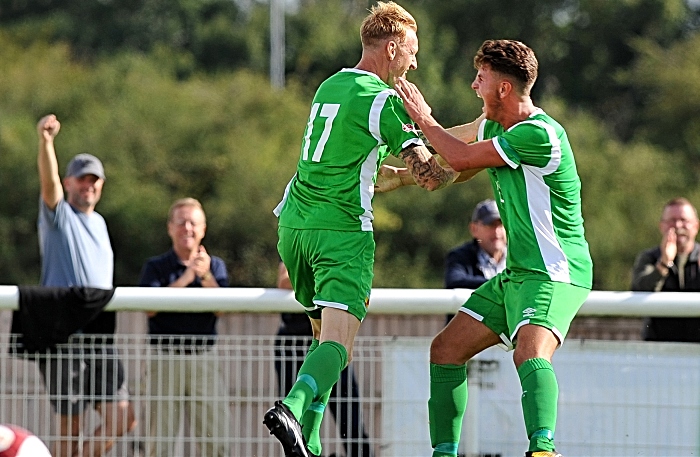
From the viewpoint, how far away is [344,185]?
617 centimetres

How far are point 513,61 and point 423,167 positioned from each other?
65 centimetres

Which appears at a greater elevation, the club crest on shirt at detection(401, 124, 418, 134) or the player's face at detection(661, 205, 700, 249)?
the player's face at detection(661, 205, 700, 249)

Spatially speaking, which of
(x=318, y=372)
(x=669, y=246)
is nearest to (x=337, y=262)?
(x=318, y=372)

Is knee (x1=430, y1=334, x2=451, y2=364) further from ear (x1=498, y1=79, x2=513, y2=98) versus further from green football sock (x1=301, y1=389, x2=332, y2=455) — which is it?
ear (x1=498, y1=79, x2=513, y2=98)

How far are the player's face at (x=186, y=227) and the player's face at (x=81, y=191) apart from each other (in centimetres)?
54

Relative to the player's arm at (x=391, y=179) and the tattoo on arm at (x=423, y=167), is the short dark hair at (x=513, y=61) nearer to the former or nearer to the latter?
the tattoo on arm at (x=423, y=167)

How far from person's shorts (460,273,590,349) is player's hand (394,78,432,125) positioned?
0.87m

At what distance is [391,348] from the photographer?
24.2ft

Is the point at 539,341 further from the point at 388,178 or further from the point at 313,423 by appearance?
the point at 388,178

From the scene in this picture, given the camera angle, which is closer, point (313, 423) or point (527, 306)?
point (527, 306)

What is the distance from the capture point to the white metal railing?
7.25m

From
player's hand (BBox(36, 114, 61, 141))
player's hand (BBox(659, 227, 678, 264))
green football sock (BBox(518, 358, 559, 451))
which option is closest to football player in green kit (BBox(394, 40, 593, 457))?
green football sock (BBox(518, 358, 559, 451))

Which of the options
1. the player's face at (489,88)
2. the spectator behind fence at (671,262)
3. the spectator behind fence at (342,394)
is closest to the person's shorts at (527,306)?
the player's face at (489,88)

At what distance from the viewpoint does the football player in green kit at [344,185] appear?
604cm
